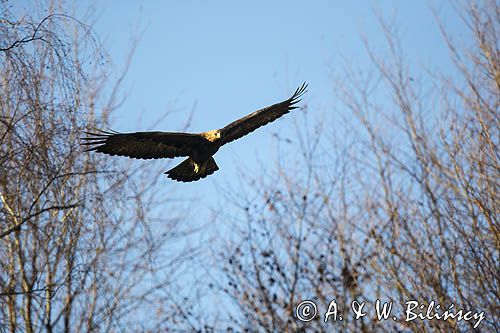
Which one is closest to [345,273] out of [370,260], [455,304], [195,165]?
[370,260]

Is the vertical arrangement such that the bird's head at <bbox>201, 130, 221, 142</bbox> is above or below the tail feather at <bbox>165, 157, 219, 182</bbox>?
above

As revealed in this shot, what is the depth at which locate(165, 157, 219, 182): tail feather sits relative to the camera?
563 cm

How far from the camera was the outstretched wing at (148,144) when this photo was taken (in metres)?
5.33

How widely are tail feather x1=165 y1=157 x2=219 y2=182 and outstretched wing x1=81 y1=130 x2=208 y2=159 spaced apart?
0.11 metres

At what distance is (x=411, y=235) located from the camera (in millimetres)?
6566

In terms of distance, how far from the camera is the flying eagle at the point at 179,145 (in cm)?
536

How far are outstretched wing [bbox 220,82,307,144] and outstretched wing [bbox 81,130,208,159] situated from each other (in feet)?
0.85

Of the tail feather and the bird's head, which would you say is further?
the tail feather

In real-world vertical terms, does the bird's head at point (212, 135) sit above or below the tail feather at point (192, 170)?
above

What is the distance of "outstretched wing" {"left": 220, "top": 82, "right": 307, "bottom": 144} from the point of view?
5.66m

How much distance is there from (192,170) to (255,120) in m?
0.72

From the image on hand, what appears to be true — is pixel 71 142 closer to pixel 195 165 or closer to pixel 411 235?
pixel 195 165

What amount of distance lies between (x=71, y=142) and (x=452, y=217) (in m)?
3.30

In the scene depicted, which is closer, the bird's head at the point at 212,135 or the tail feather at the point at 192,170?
the bird's head at the point at 212,135
